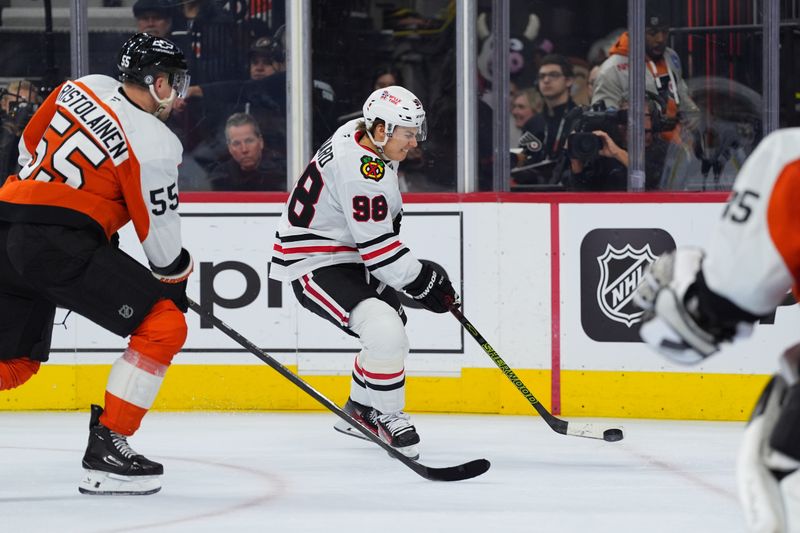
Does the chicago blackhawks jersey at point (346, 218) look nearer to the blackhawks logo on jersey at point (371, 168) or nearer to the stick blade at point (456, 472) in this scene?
the blackhawks logo on jersey at point (371, 168)

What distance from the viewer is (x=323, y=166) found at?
384 cm

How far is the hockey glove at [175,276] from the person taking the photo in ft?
10.4

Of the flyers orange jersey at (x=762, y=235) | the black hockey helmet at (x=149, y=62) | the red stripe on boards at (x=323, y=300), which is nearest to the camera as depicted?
the flyers orange jersey at (x=762, y=235)

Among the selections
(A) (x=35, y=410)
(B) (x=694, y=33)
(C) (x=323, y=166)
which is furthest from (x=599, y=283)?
(A) (x=35, y=410)

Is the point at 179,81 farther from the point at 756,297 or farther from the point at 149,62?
the point at 756,297

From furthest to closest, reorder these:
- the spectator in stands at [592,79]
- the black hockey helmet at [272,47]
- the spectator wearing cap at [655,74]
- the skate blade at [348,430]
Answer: the black hockey helmet at [272,47] → the spectator in stands at [592,79] → the spectator wearing cap at [655,74] → the skate blade at [348,430]

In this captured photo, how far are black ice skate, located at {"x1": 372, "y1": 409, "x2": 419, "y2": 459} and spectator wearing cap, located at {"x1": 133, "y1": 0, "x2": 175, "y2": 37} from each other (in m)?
2.14

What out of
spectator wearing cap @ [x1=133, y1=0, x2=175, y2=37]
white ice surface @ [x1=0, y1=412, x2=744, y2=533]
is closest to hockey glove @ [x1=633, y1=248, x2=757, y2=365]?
white ice surface @ [x1=0, y1=412, x2=744, y2=533]

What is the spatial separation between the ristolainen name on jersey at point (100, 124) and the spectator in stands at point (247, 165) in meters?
2.09

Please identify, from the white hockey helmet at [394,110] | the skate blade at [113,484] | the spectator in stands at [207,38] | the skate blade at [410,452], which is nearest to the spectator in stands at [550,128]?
the spectator in stands at [207,38]

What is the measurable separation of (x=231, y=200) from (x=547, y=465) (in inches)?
69.5

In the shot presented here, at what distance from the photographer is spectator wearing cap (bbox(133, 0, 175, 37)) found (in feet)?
17.3

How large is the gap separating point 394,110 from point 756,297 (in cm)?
235

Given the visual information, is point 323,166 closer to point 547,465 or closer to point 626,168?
point 547,465
